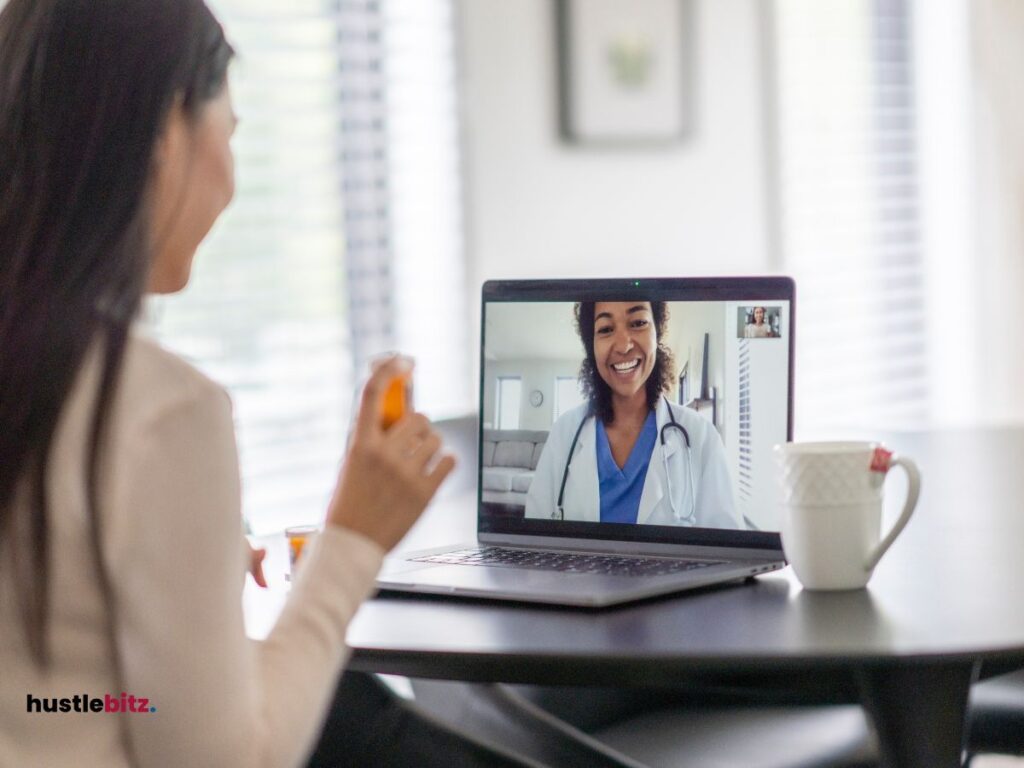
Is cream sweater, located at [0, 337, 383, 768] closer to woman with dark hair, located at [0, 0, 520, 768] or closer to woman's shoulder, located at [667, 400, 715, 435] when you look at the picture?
woman with dark hair, located at [0, 0, 520, 768]

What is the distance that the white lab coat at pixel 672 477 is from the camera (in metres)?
1.22

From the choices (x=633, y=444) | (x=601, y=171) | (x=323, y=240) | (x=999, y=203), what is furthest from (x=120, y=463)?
(x=999, y=203)

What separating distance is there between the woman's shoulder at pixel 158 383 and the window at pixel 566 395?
51cm

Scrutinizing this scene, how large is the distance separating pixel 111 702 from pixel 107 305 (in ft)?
0.81

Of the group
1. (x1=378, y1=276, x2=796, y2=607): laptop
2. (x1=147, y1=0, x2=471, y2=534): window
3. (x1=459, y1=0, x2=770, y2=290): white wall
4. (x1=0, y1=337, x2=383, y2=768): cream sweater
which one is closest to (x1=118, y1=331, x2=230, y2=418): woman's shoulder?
(x1=0, y1=337, x2=383, y2=768): cream sweater

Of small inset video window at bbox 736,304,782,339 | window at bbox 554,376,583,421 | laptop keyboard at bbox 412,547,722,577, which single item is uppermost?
small inset video window at bbox 736,304,782,339

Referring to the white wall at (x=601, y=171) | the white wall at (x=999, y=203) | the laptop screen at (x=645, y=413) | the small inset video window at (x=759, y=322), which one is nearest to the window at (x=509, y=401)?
the laptop screen at (x=645, y=413)

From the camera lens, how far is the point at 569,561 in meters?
1.23

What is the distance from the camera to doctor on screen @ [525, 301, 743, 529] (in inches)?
48.1

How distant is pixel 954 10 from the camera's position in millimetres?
4543

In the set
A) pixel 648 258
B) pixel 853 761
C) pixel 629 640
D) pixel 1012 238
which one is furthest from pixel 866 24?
pixel 629 640

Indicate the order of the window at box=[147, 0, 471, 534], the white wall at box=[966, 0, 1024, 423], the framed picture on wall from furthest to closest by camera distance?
the white wall at box=[966, 0, 1024, 423]
the framed picture on wall
the window at box=[147, 0, 471, 534]

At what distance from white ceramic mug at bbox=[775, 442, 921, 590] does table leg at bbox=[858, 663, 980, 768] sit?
5.2 inches

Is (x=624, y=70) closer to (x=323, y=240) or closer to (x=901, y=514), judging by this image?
(x=323, y=240)
